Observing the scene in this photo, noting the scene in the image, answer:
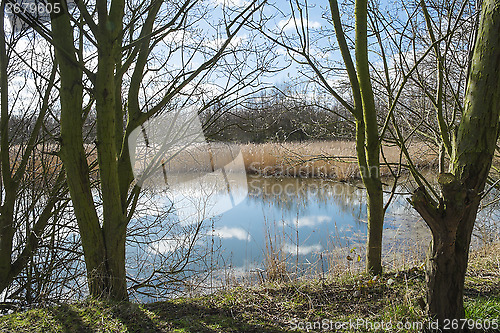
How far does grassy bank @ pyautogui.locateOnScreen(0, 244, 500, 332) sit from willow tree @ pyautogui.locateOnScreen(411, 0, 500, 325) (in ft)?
0.67

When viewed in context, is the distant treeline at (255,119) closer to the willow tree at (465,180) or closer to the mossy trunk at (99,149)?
the mossy trunk at (99,149)

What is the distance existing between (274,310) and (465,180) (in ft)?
4.51

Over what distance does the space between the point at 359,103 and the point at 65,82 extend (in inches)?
85.1

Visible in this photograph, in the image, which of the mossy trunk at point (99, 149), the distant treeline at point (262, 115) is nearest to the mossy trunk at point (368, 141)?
the distant treeline at point (262, 115)

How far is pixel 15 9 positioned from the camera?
7.43 ft

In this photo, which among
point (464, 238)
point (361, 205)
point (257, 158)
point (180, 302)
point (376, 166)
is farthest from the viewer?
point (257, 158)

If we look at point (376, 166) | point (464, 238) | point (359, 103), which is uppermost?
point (359, 103)

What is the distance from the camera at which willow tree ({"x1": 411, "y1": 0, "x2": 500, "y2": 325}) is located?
1732 millimetres

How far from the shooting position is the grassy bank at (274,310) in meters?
2.02

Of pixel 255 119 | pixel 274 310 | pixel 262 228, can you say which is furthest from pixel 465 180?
pixel 262 228

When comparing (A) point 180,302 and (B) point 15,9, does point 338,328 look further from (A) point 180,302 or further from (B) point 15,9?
(B) point 15,9

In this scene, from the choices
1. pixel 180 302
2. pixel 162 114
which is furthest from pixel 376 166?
pixel 162 114

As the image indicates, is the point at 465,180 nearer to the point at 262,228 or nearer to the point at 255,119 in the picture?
the point at 255,119

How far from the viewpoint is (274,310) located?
7.72 feet
